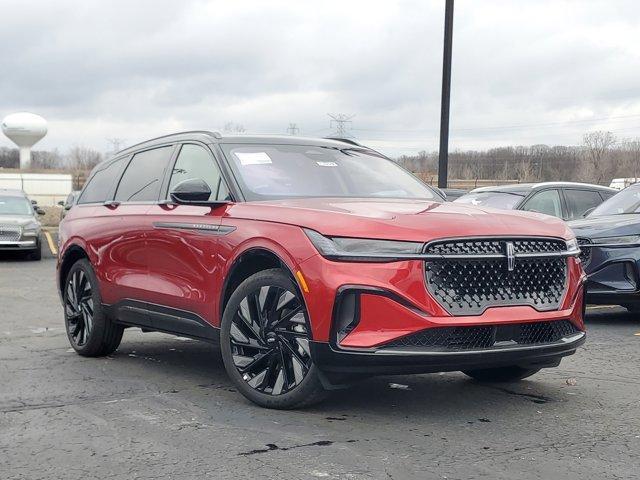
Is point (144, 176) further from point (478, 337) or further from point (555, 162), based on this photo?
point (555, 162)

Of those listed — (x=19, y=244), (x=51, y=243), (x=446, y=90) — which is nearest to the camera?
(x=446, y=90)

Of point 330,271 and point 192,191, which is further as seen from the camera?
point 192,191

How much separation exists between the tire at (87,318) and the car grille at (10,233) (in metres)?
13.2

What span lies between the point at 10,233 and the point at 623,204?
572 inches

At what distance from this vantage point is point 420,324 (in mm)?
4406

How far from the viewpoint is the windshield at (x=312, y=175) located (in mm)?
5664

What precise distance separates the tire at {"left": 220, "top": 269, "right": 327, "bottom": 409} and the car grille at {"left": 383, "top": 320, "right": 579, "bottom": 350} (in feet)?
1.85

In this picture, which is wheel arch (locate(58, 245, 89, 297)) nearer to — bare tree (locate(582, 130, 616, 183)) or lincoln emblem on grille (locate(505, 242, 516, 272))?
lincoln emblem on grille (locate(505, 242, 516, 272))

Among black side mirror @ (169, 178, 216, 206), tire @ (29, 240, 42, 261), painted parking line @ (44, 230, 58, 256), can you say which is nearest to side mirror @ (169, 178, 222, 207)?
black side mirror @ (169, 178, 216, 206)

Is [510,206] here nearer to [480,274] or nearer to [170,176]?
[170,176]

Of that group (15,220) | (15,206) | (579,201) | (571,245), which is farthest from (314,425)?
(15,206)

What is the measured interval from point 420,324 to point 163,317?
2251 mm

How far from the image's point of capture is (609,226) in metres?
8.88

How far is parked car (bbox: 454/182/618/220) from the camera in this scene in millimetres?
11430
